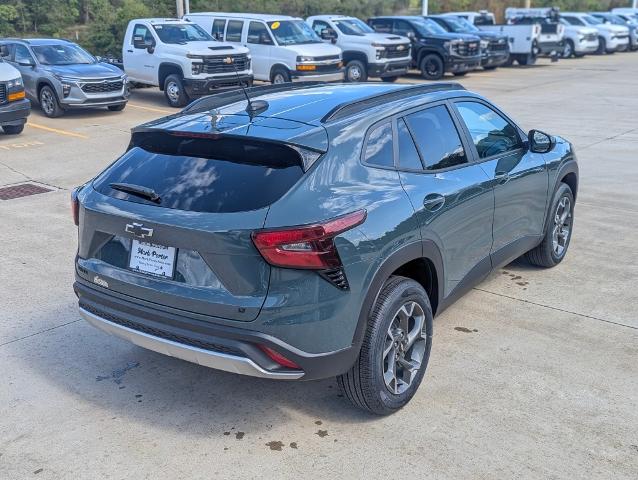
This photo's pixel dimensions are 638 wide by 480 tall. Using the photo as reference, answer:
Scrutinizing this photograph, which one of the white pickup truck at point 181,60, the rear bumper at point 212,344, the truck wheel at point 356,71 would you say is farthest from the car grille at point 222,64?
the rear bumper at point 212,344

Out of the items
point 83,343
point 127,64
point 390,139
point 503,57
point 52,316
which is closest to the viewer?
point 390,139

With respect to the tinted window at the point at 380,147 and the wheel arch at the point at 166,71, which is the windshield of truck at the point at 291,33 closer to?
the wheel arch at the point at 166,71

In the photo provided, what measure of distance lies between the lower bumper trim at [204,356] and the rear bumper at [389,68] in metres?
17.4

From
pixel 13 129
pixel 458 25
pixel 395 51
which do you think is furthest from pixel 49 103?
pixel 458 25

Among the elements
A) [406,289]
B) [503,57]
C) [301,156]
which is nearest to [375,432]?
[406,289]

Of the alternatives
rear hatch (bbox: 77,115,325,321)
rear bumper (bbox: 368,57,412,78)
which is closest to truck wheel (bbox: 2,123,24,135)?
rear bumper (bbox: 368,57,412,78)

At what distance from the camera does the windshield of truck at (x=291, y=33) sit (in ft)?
59.8

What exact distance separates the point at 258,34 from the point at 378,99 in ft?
48.6

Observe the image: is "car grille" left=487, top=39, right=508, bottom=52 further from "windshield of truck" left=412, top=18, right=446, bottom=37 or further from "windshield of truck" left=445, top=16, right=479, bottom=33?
"windshield of truck" left=412, top=18, right=446, bottom=37

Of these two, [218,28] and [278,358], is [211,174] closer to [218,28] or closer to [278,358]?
[278,358]

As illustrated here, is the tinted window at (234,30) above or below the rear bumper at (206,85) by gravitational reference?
above

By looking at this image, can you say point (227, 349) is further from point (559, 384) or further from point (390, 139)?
point (559, 384)

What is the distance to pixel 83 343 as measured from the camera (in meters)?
4.95

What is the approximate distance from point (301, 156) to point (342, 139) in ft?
1.04
